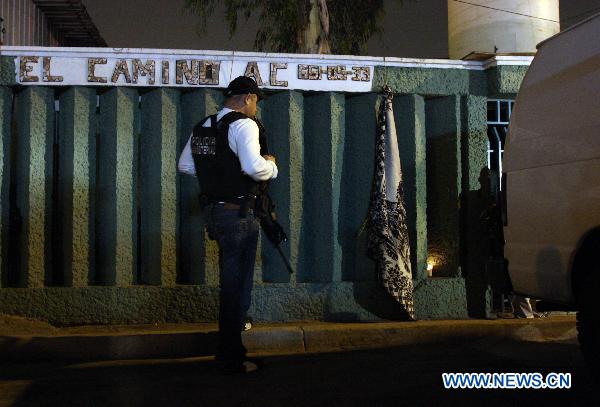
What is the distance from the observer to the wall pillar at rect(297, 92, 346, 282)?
734cm

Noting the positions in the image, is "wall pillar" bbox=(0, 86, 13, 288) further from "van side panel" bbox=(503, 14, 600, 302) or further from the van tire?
the van tire

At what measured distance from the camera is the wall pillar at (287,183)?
7.31m

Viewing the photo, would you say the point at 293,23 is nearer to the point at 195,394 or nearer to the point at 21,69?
the point at 21,69

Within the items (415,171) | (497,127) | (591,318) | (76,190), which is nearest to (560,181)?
(591,318)

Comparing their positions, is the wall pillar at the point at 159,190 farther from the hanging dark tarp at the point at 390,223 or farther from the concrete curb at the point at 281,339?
the hanging dark tarp at the point at 390,223

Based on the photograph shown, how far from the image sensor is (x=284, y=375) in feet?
15.7

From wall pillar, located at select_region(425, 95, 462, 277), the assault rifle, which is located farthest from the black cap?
wall pillar, located at select_region(425, 95, 462, 277)

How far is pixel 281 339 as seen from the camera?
242 inches

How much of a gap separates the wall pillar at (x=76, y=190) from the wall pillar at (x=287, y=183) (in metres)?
1.90

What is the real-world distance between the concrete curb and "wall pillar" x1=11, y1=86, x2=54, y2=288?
3.94 feet

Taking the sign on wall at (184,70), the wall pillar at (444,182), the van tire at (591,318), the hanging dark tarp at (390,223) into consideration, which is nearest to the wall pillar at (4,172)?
the sign on wall at (184,70)

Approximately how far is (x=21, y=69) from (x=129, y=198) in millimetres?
1765

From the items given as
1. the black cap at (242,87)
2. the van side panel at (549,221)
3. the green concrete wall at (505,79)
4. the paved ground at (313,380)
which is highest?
the green concrete wall at (505,79)

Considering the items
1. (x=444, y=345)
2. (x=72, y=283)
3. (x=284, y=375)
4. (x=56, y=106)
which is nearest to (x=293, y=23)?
(x=56, y=106)
